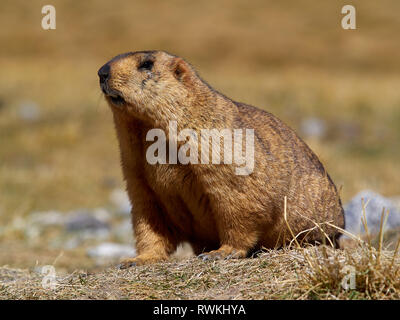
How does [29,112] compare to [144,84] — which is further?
[29,112]

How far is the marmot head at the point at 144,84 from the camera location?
20.2 ft

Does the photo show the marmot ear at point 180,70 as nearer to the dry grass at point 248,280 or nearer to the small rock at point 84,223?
the dry grass at point 248,280

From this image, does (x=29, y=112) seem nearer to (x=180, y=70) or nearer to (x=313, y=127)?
(x=313, y=127)

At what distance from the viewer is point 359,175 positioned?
17.4 m

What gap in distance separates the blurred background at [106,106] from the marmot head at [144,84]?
1.87 m

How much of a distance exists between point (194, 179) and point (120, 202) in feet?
31.8

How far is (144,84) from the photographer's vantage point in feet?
20.5

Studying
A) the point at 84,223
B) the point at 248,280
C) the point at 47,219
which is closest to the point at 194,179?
the point at 248,280

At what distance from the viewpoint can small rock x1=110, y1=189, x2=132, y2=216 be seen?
14.5 meters

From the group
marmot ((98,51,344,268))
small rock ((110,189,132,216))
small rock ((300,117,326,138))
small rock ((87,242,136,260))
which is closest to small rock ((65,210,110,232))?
small rock ((110,189,132,216))

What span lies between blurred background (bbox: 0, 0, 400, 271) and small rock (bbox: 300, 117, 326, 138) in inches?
2.9

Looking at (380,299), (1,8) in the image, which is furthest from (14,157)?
(1,8)

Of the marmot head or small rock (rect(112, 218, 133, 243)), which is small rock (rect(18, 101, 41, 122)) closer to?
small rock (rect(112, 218, 133, 243))

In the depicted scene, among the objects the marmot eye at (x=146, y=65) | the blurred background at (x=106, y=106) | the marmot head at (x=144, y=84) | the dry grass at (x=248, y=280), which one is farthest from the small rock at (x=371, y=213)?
the marmot eye at (x=146, y=65)
